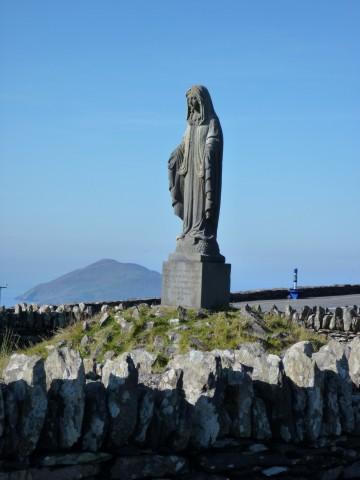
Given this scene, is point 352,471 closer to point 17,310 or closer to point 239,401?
point 239,401

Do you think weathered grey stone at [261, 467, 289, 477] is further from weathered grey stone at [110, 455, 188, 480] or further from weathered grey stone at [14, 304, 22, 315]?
weathered grey stone at [14, 304, 22, 315]

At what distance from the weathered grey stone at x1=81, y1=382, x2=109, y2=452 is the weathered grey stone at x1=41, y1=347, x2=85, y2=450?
86 millimetres

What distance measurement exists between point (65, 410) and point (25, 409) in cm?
27

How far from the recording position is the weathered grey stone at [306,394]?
18.4ft

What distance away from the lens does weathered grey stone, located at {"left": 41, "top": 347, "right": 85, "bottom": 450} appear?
4.59m

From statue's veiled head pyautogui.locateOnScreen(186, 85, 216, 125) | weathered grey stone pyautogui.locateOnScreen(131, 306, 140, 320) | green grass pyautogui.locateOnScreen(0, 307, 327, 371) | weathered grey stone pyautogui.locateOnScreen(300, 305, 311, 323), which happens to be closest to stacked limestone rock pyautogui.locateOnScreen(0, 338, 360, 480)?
green grass pyautogui.locateOnScreen(0, 307, 327, 371)

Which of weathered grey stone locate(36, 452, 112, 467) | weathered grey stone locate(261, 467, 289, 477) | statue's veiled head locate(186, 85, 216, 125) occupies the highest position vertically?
statue's veiled head locate(186, 85, 216, 125)

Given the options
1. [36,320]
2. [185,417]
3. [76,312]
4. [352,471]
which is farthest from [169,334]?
[185,417]

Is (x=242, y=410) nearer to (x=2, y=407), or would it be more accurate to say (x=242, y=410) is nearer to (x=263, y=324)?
(x=2, y=407)

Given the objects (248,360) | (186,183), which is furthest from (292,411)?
(186,183)

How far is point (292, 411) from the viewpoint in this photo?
5605 mm

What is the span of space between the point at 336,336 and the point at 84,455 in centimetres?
1184

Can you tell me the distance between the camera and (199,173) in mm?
14016

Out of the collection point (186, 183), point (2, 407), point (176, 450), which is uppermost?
point (186, 183)
